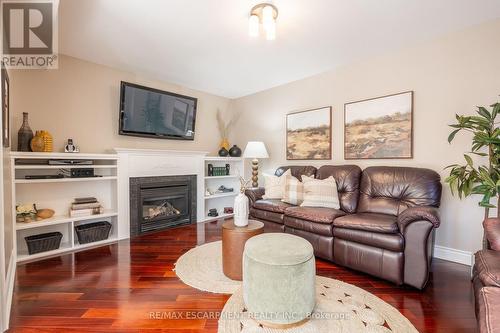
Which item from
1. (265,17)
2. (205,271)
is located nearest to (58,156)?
(205,271)

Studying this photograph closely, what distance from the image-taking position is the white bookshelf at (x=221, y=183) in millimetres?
4316

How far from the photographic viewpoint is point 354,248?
7.23ft

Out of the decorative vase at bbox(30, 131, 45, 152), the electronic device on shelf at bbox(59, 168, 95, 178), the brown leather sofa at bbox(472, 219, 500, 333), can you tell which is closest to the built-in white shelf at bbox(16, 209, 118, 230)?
the electronic device on shelf at bbox(59, 168, 95, 178)

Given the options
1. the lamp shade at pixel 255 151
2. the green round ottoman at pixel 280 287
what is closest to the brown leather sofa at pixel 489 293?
the green round ottoman at pixel 280 287

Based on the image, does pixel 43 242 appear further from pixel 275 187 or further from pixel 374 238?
pixel 374 238

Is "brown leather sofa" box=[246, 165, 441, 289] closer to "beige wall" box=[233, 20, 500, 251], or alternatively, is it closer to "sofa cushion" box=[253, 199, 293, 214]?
"sofa cushion" box=[253, 199, 293, 214]

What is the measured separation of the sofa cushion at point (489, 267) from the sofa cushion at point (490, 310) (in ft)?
0.23

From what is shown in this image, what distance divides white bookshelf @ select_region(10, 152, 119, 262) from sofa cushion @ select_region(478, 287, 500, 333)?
3.45m

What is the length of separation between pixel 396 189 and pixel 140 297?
260cm

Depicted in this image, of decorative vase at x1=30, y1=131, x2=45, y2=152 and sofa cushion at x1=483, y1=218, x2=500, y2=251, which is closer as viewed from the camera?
sofa cushion at x1=483, y1=218, x2=500, y2=251

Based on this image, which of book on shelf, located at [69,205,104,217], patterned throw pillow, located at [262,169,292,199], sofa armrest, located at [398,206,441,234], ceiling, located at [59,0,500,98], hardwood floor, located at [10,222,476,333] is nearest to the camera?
hardwood floor, located at [10,222,476,333]

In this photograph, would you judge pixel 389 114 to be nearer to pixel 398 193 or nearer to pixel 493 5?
pixel 398 193

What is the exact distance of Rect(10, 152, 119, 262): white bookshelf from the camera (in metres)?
2.51

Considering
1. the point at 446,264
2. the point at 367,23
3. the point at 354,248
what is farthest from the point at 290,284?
the point at 367,23
